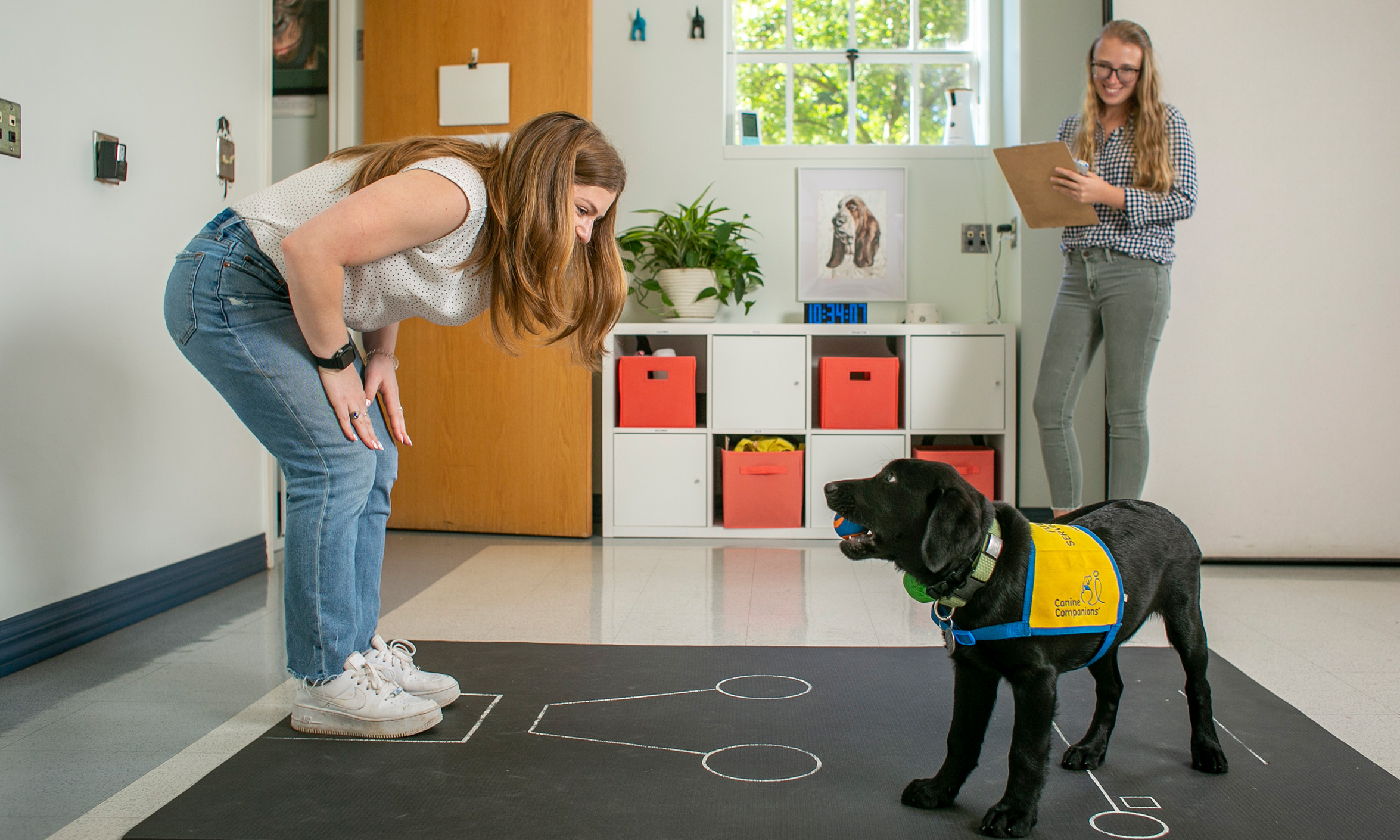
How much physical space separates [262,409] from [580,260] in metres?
0.55

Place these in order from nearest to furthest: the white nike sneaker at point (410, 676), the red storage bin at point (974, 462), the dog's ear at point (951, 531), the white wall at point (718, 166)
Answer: the dog's ear at point (951, 531), the white nike sneaker at point (410, 676), the red storage bin at point (974, 462), the white wall at point (718, 166)

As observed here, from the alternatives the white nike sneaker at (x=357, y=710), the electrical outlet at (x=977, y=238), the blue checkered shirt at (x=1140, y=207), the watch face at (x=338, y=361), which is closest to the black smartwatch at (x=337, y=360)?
the watch face at (x=338, y=361)

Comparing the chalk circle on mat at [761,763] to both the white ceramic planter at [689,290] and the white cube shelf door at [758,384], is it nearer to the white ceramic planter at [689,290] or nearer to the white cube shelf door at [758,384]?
the white cube shelf door at [758,384]

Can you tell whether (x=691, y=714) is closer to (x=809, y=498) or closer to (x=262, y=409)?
(x=262, y=409)

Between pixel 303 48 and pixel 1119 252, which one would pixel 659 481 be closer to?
pixel 1119 252

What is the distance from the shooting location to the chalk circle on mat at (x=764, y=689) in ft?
5.86

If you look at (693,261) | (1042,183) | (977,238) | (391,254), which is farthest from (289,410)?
(977,238)

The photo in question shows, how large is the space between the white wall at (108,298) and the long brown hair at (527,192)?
0.96 meters

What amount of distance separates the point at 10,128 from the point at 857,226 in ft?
9.24

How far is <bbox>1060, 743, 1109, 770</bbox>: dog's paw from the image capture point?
4.82 ft

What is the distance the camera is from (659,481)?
3512mm

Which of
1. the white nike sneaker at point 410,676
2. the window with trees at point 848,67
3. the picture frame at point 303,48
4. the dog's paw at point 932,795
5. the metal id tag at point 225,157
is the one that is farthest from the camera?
the window with trees at point 848,67

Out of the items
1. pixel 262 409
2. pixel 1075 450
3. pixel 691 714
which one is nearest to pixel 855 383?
pixel 1075 450

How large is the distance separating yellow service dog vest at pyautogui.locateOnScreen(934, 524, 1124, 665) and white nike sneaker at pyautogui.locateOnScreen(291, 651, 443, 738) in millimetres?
879
